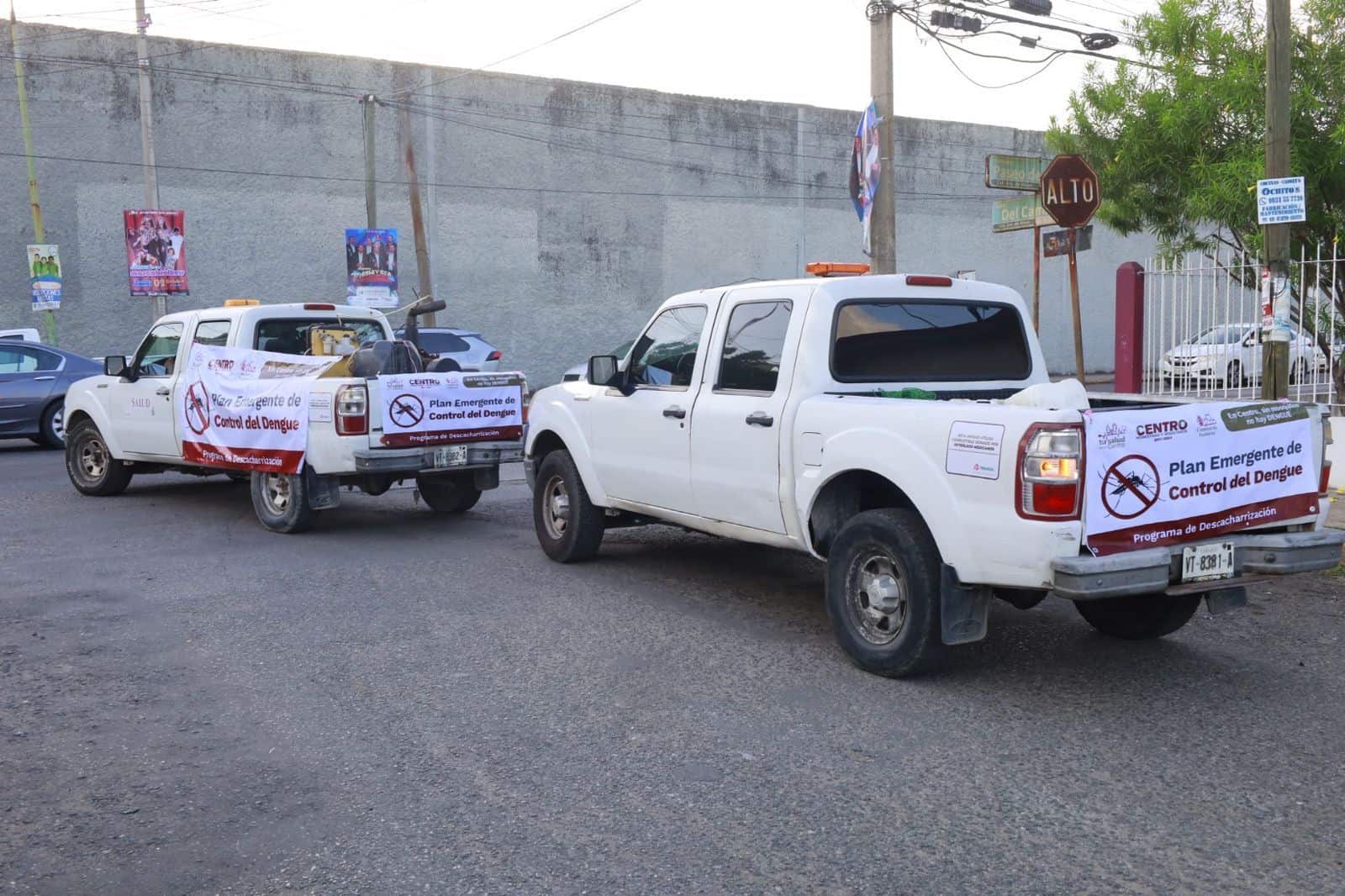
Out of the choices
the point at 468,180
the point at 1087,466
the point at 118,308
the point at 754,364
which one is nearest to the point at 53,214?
the point at 118,308

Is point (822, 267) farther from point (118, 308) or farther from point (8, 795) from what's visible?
point (118, 308)

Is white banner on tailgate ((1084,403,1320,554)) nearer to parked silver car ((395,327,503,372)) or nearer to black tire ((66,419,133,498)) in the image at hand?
black tire ((66,419,133,498))

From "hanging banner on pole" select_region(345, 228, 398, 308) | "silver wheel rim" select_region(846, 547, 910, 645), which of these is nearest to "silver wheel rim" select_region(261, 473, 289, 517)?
"silver wheel rim" select_region(846, 547, 910, 645)

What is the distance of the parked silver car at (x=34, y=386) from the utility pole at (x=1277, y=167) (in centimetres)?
1495

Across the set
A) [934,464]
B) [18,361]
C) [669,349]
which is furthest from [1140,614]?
[18,361]

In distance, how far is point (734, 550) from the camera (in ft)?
30.9

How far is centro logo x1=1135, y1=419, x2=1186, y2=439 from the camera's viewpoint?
5.09m

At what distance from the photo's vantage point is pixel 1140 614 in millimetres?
6422

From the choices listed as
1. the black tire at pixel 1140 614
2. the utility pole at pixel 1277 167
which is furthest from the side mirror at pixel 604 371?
the utility pole at pixel 1277 167

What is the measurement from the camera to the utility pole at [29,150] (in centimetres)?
2419

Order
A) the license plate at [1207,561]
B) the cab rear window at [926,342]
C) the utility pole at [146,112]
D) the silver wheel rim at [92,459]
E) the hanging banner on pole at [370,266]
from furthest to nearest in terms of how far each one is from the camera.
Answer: the hanging banner on pole at [370,266] < the utility pole at [146,112] < the silver wheel rim at [92,459] < the cab rear window at [926,342] < the license plate at [1207,561]

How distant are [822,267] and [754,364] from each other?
832mm

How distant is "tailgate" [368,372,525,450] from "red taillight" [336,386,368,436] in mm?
77

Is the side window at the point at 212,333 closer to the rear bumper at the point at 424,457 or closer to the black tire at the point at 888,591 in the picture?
the rear bumper at the point at 424,457
